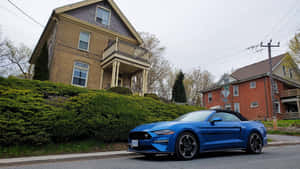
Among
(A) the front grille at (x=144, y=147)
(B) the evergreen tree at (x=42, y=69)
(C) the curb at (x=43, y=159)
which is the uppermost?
(B) the evergreen tree at (x=42, y=69)

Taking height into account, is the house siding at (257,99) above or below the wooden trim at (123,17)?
below

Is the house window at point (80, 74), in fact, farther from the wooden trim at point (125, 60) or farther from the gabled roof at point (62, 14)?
the gabled roof at point (62, 14)

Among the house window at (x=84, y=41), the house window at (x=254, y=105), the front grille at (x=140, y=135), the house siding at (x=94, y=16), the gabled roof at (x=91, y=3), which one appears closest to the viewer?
the front grille at (x=140, y=135)

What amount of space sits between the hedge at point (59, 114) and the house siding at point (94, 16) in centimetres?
1125

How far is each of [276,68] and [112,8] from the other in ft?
82.1

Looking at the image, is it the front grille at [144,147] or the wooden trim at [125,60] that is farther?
the wooden trim at [125,60]

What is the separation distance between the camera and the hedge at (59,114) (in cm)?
641

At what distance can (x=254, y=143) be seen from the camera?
6.66 metres

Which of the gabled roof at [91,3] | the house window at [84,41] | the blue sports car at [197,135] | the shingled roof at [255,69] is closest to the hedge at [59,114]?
the blue sports car at [197,135]

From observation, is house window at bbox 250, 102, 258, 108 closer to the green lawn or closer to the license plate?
the green lawn

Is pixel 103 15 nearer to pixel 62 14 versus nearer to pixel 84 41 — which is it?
pixel 84 41

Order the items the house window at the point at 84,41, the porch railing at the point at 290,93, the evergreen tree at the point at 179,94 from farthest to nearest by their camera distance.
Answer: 1. the porch railing at the point at 290,93
2. the evergreen tree at the point at 179,94
3. the house window at the point at 84,41

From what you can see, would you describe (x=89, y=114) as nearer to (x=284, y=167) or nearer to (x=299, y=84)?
(x=284, y=167)

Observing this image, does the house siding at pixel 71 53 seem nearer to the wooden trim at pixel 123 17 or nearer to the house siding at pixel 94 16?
the house siding at pixel 94 16
